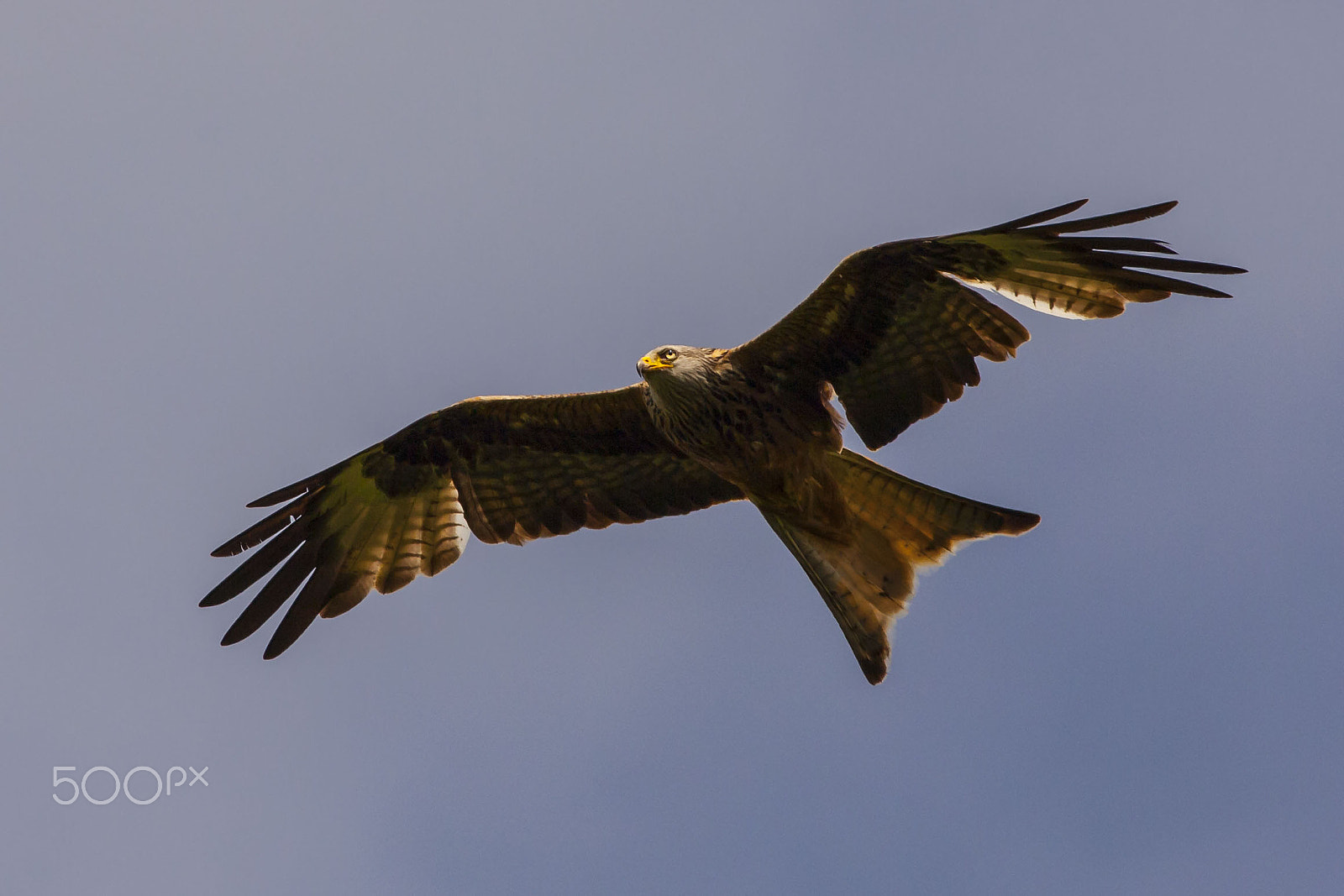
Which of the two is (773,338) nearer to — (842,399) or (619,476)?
(842,399)

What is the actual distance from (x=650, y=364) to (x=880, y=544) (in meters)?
2.14

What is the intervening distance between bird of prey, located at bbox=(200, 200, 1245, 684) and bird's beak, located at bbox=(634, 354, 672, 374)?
0.01m

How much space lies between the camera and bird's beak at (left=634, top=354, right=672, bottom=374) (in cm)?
1005

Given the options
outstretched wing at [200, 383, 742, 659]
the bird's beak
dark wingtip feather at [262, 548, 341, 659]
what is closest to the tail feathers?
outstretched wing at [200, 383, 742, 659]

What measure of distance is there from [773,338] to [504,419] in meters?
2.26

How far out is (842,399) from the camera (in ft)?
34.2

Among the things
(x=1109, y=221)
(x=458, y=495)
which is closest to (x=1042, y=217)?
(x=1109, y=221)

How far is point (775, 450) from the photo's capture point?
1038cm

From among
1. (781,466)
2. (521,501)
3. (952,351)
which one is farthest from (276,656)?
(952,351)

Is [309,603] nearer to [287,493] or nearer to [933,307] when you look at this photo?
[287,493]

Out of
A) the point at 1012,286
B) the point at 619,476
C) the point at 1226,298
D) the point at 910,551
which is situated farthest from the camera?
the point at 619,476

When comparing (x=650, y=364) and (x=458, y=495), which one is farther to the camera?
(x=458, y=495)

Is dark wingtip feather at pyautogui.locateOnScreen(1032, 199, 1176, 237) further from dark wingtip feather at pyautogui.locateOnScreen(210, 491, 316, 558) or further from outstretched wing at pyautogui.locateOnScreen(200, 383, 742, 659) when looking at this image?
dark wingtip feather at pyautogui.locateOnScreen(210, 491, 316, 558)

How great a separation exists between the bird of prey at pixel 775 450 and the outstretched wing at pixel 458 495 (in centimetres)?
1
